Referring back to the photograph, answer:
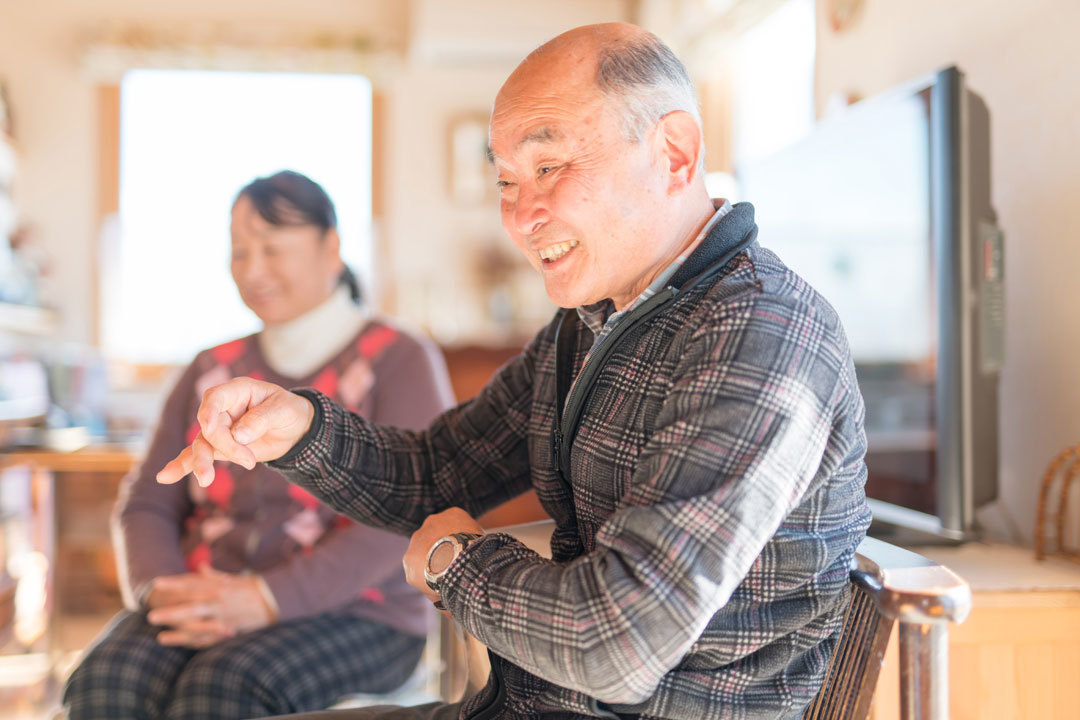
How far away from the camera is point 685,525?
679 millimetres

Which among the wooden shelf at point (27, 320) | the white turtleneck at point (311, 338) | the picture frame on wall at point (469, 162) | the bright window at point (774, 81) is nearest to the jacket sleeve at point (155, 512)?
the white turtleneck at point (311, 338)

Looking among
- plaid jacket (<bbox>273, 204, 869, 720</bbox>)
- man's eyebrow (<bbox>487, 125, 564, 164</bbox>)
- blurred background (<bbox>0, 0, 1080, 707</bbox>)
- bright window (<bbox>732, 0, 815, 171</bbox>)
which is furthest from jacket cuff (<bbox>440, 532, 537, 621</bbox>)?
blurred background (<bbox>0, 0, 1080, 707</bbox>)

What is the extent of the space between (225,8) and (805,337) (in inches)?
189

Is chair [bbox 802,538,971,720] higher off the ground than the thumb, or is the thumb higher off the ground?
the thumb

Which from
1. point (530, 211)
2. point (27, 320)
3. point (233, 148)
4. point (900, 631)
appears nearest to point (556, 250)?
point (530, 211)

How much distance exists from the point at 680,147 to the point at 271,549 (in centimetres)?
102

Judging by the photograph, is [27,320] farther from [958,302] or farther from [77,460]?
[958,302]

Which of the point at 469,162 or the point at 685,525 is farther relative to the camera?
the point at 469,162

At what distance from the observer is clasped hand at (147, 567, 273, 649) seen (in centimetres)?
137

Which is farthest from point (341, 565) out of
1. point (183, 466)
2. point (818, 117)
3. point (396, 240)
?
point (396, 240)

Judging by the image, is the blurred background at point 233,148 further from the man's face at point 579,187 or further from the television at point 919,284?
the man's face at point 579,187

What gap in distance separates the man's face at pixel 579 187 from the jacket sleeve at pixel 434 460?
0.80 ft

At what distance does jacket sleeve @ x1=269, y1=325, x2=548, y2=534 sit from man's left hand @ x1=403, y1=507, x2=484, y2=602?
19 cm

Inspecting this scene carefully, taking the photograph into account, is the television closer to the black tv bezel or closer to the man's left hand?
the black tv bezel
